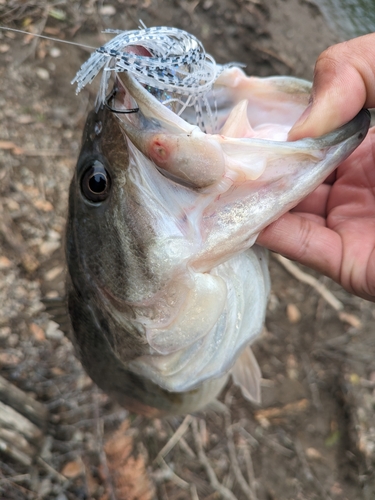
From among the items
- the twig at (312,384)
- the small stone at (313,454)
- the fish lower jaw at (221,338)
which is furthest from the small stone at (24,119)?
the small stone at (313,454)

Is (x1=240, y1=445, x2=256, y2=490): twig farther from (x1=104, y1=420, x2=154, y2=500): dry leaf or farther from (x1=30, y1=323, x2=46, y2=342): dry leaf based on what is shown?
(x1=30, y1=323, x2=46, y2=342): dry leaf

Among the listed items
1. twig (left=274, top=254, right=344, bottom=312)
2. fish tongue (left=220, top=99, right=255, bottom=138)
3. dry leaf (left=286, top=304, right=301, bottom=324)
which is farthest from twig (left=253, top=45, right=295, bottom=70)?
fish tongue (left=220, top=99, right=255, bottom=138)

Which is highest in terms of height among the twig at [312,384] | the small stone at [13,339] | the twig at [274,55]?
the twig at [274,55]

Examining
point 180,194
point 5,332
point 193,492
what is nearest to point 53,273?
point 5,332

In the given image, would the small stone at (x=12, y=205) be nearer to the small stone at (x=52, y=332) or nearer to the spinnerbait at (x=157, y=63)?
the small stone at (x=52, y=332)

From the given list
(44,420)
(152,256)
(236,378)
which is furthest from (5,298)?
(152,256)

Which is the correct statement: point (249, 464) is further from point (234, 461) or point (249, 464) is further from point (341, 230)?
point (341, 230)
